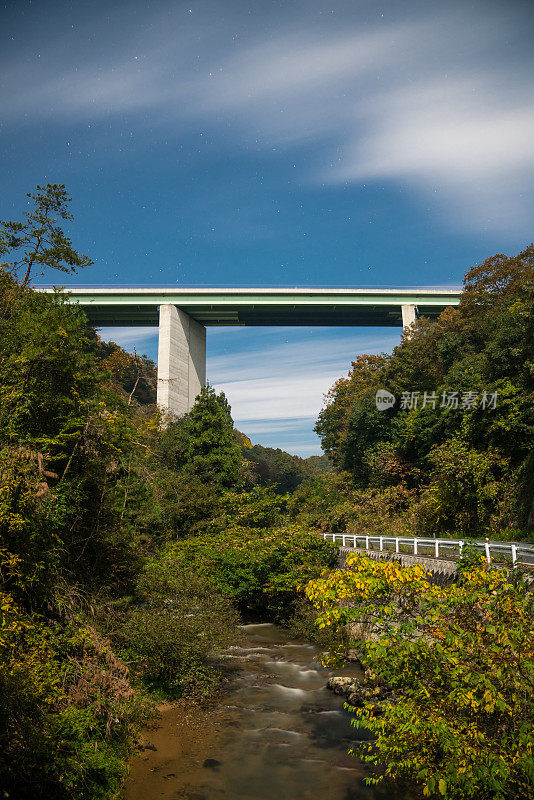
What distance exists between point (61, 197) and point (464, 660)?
17.2 m

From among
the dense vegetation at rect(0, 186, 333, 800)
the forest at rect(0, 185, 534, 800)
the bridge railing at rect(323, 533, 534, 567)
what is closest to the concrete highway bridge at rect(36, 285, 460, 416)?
the forest at rect(0, 185, 534, 800)

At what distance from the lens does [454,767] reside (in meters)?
5.71

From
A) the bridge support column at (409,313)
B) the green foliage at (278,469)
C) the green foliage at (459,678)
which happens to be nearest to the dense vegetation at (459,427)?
the bridge support column at (409,313)

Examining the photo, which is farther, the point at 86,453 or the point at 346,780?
the point at 86,453

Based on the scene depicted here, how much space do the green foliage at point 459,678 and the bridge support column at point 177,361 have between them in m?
42.8

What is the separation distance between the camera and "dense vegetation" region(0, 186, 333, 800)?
29.2 feet

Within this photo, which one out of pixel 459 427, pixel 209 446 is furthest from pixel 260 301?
pixel 459 427

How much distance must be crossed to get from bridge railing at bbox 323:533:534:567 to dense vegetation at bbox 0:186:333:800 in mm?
3439

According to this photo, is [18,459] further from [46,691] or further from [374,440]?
[374,440]

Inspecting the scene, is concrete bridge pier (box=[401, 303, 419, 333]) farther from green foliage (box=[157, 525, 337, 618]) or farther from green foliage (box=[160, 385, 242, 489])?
green foliage (box=[157, 525, 337, 618])

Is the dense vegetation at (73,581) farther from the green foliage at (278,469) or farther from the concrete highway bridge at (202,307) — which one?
the green foliage at (278,469)

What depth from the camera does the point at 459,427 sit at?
90.3 ft

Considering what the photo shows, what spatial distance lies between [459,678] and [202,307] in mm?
52159

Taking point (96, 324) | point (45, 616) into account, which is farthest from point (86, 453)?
point (96, 324)
